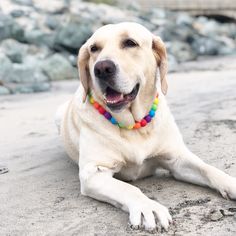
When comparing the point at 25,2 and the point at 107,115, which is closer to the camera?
the point at 107,115

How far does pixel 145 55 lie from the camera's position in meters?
3.57

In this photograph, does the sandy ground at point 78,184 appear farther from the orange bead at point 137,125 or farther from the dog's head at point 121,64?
the dog's head at point 121,64

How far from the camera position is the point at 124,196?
10.3 ft

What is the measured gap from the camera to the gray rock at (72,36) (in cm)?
1272

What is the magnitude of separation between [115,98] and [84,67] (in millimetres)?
440

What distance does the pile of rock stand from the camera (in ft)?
33.7

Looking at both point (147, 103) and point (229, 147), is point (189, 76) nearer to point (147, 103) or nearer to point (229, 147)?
point (229, 147)

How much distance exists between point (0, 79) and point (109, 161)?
21.2 ft

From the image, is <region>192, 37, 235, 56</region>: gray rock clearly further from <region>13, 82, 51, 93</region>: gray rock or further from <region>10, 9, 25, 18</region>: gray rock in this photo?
<region>13, 82, 51, 93</region>: gray rock

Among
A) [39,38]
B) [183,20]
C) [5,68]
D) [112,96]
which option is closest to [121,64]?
[112,96]

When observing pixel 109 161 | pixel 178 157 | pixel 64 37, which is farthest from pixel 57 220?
pixel 64 37

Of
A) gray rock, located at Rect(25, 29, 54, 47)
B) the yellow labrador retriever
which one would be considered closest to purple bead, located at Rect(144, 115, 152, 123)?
the yellow labrador retriever

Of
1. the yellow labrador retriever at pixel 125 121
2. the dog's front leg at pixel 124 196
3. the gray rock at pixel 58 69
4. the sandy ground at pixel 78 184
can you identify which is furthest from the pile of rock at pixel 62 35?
the dog's front leg at pixel 124 196

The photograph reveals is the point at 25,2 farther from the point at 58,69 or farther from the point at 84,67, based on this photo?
the point at 84,67
